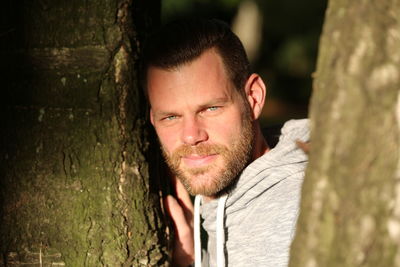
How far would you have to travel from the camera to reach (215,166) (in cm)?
264

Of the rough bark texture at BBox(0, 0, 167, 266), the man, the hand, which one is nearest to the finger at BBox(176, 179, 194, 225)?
the hand

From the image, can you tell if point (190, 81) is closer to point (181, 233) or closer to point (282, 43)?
point (181, 233)

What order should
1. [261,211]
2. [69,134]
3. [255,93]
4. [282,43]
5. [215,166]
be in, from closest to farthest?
[69,134]
[261,211]
[215,166]
[255,93]
[282,43]

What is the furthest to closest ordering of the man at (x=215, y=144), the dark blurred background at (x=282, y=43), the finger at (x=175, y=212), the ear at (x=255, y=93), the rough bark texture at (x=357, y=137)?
the dark blurred background at (x=282, y=43) < the ear at (x=255, y=93) < the finger at (x=175, y=212) < the man at (x=215, y=144) < the rough bark texture at (x=357, y=137)

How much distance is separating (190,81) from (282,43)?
67.8 ft

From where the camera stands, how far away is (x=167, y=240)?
2.61 m

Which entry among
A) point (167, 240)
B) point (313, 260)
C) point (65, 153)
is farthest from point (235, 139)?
point (313, 260)

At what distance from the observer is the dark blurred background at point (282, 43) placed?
1991 cm

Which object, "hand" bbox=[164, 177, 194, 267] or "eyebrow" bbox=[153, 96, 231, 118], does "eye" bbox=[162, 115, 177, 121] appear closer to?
"eyebrow" bbox=[153, 96, 231, 118]

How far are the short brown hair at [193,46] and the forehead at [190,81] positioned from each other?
0.11 feet

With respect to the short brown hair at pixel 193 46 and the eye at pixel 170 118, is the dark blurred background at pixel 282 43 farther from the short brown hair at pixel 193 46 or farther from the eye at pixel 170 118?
the eye at pixel 170 118

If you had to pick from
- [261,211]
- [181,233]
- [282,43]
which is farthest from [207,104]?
[282,43]

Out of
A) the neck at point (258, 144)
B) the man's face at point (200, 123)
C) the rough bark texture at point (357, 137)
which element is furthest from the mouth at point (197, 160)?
the rough bark texture at point (357, 137)

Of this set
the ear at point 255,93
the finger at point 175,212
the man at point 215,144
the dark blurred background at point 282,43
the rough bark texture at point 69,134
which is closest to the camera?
the rough bark texture at point 69,134
